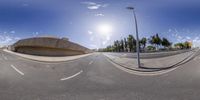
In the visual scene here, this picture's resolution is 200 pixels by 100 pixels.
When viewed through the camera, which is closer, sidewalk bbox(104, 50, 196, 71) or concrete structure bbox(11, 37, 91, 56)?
concrete structure bbox(11, 37, 91, 56)

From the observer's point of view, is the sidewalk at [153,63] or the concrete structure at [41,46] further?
the sidewalk at [153,63]

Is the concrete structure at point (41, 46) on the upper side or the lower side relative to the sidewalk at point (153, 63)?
upper

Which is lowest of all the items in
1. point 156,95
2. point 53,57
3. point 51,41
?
point 156,95

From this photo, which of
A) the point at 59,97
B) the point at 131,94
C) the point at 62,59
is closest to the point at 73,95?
the point at 59,97

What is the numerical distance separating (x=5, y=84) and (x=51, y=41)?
24.5 feet

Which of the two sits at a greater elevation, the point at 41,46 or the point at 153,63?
the point at 41,46

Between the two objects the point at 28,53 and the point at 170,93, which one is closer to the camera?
the point at 170,93

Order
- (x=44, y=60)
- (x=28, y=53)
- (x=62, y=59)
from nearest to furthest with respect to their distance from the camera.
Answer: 1. (x=28, y=53)
2. (x=44, y=60)
3. (x=62, y=59)

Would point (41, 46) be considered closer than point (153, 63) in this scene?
Yes

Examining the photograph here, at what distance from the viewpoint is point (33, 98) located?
733 centimetres

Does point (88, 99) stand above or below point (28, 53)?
below

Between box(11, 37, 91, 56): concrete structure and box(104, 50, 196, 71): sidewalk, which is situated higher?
box(11, 37, 91, 56): concrete structure

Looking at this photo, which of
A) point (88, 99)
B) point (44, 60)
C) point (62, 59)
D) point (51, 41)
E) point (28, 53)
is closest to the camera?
point (88, 99)

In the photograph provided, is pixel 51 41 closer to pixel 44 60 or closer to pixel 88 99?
pixel 44 60
